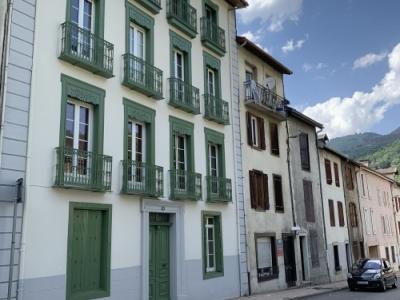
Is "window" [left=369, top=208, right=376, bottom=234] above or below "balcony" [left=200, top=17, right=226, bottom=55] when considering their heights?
below

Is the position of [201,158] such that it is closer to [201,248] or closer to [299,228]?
[201,248]

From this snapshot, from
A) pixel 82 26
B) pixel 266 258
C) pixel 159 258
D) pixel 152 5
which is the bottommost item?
pixel 266 258

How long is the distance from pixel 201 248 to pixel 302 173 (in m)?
11.6

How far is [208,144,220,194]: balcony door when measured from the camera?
16.8m

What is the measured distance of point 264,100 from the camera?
2128 cm

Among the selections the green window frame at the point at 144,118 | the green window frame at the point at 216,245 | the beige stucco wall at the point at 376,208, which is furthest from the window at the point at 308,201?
the green window frame at the point at 144,118

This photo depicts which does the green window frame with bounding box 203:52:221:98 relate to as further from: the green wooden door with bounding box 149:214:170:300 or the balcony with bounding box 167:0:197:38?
the green wooden door with bounding box 149:214:170:300

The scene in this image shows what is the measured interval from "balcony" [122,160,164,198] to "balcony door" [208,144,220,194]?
323cm

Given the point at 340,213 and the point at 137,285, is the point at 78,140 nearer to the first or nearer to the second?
the point at 137,285

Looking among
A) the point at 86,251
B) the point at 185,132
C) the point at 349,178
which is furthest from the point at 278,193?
the point at 349,178

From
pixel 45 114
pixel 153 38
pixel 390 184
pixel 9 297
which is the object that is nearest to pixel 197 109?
pixel 153 38

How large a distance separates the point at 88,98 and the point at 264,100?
11.3 m

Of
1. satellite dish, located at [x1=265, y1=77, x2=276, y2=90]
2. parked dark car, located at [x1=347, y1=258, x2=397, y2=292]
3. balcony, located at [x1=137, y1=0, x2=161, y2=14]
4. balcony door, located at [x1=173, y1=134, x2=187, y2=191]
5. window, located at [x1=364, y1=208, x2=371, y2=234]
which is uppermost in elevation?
satellite dish, located at [x1=265, y1=77, x2=276, y2=90]

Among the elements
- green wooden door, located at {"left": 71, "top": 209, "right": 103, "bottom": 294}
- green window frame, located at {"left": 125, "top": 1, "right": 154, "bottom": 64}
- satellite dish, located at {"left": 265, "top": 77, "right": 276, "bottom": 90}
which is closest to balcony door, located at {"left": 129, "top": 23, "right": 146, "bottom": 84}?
green window frame, located at {"left": 125, "top": 1, "right": 154, "bottom": 64}
